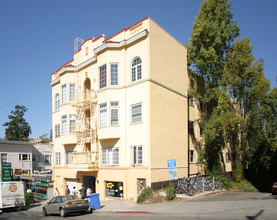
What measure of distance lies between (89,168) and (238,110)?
15.8m

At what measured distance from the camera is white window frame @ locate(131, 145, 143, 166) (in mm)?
21266

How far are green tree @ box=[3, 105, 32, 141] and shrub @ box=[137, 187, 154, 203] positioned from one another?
6254cm

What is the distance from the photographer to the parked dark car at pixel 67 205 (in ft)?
55.6

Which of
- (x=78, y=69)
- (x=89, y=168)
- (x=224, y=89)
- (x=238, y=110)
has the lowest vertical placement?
(x=89, y=168)

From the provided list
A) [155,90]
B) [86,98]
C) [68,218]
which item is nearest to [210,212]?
[68,218]

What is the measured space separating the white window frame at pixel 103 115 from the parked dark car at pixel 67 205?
7.24 metres

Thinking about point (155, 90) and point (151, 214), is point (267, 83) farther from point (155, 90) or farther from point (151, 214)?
point (151, 214)

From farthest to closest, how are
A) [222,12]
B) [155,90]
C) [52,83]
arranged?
[52,83], [222,12], [155,90]

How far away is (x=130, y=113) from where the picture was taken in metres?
22.2

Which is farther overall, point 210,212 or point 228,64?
point 228,64

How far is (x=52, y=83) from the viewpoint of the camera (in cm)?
3284

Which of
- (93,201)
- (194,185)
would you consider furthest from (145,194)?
(194,185)

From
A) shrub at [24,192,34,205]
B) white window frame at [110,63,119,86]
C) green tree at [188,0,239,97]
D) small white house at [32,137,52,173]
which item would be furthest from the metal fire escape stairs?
small white house at [32,137,52,173]

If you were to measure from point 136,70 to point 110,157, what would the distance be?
7.59m
